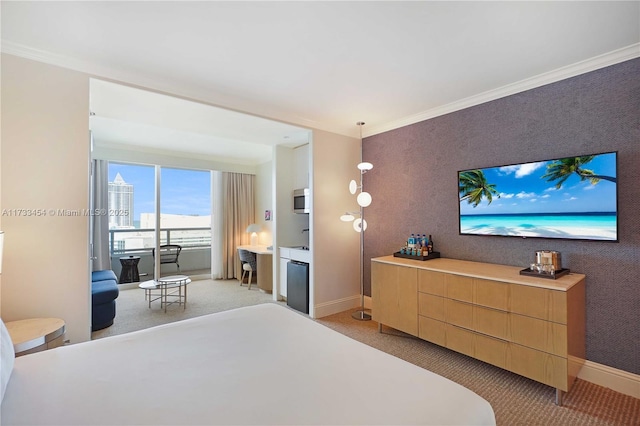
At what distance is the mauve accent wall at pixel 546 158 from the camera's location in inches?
88.0

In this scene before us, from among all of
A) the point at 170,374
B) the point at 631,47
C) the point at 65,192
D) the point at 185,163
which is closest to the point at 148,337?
the point at 170,374

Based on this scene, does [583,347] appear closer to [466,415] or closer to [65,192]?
[466,415]

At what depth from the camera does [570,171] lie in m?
2.44

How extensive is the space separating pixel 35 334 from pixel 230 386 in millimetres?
1661

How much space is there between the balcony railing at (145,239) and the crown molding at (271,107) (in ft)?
12.5

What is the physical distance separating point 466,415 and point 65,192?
2.99 m

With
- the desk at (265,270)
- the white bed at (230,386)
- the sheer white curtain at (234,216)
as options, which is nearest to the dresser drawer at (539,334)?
the white bed at (230,386)

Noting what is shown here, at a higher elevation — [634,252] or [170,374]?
Answer: [634,252]

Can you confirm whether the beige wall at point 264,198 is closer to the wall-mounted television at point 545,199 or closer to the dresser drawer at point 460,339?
the wall-mounted television at point 545,199

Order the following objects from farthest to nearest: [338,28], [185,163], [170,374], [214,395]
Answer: [185,163]
[338,28]
[170,374]
[214,395]

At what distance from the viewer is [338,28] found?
199cm

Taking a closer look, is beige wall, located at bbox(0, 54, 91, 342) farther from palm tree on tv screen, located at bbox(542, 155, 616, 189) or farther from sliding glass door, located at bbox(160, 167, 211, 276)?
palm tree on tv screen, located at bbox(542, 155, 616, 189)

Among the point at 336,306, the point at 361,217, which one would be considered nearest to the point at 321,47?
the point at 361,217

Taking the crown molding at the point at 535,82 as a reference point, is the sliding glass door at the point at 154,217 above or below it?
below
